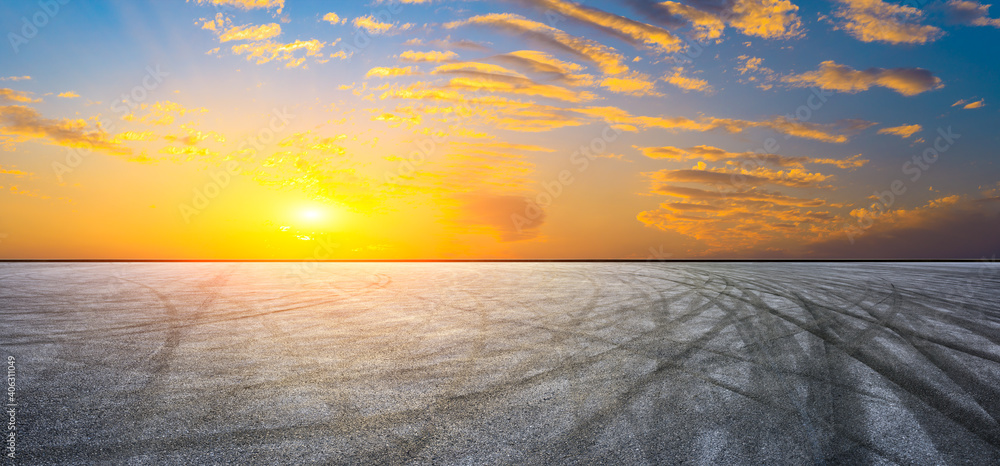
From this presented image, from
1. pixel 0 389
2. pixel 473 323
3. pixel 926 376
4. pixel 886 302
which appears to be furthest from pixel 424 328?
pixel 886 302

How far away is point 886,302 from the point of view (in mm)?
14102

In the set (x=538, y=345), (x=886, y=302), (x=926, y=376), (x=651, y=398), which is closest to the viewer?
(x=651, y=398)

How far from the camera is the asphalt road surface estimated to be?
4441 millimetres

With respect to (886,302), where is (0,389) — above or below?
below

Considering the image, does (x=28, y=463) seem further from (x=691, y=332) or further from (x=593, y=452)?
(x=691, y=332)

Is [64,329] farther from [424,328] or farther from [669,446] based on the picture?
[669,446]

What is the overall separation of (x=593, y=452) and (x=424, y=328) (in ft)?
20.7

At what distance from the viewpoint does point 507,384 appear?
6.17 metres

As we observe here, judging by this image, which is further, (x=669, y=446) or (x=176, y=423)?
(x=176, y=423)

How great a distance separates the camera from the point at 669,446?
4.43 m

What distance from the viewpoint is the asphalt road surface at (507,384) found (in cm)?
444

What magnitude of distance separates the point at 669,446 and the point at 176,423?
4712mm

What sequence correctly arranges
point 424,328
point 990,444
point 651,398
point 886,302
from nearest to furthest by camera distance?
point 990,444 → point 651,398 → point 424,328 → point 886,302

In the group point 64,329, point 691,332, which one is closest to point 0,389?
point 64,329
